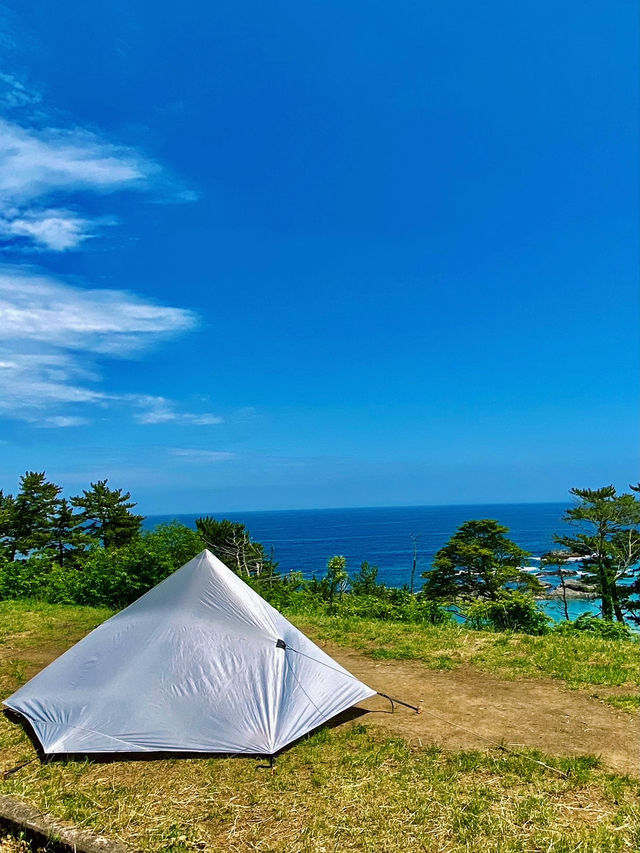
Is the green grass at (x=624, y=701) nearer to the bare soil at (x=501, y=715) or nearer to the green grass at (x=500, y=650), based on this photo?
the bare soil at (x=501, y=715)

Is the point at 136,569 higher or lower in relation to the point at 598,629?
higher

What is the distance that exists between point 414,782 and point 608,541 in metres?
33.6

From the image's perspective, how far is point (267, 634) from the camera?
5453 mm

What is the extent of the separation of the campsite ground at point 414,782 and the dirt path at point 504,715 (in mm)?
19

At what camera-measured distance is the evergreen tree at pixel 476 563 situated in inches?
1249

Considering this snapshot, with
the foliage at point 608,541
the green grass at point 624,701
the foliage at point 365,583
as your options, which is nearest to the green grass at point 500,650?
the green grass at point 624,701

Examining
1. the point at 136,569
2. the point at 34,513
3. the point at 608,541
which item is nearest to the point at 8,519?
the point at 34,513

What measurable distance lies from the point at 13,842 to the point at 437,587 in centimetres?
3208

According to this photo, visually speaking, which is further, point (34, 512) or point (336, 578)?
point (34, 512)

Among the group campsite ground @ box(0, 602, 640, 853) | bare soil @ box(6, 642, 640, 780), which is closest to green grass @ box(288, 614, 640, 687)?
campsite ground @ box(0, 602, 640, 853)

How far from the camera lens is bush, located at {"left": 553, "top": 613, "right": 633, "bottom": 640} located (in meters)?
8.64

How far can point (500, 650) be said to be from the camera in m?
7.47

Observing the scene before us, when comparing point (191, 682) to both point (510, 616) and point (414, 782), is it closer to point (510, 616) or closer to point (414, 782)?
point (414, 782)

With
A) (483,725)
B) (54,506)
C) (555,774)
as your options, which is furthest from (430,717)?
(54,506)
